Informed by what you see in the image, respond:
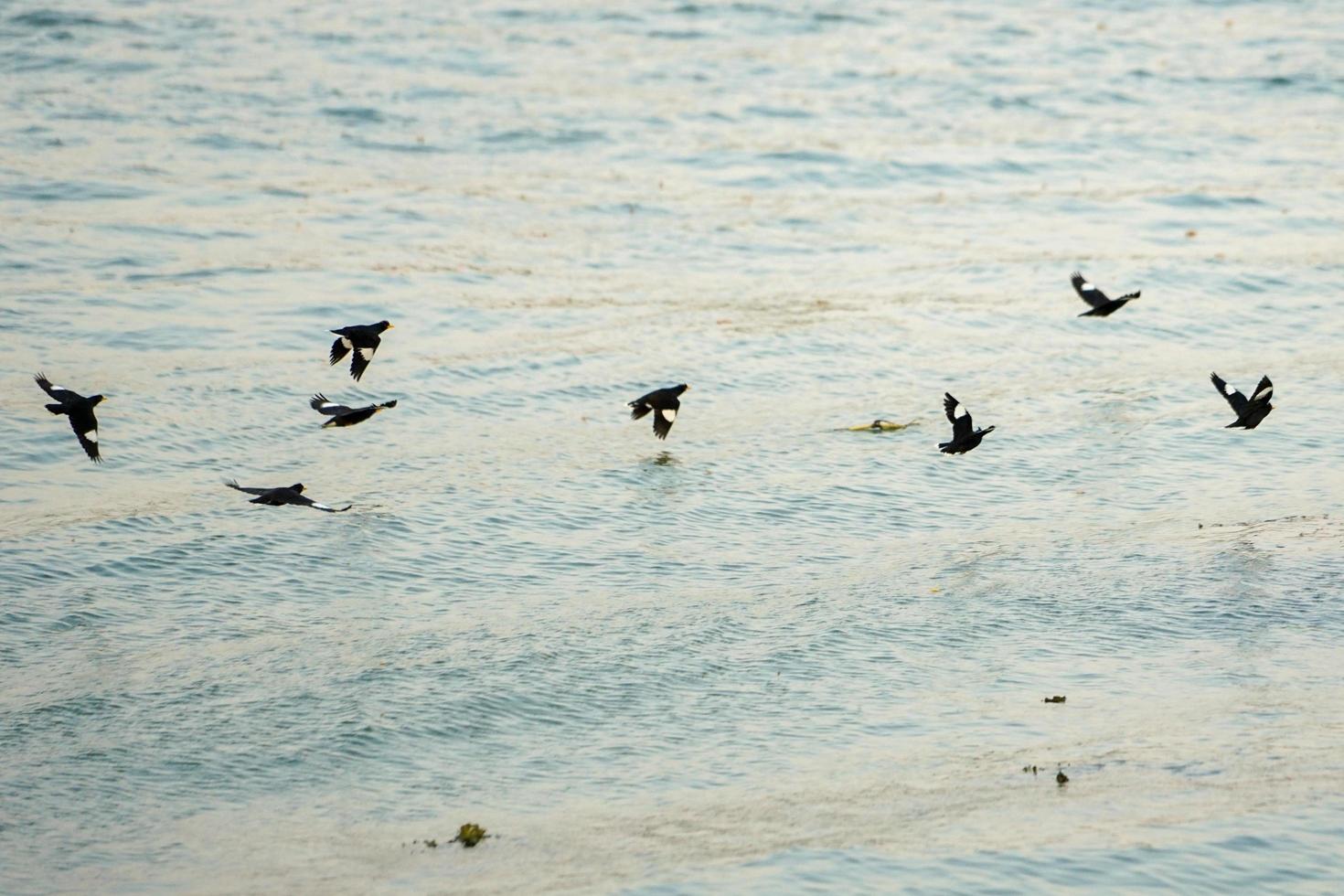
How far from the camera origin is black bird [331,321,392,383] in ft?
32.6

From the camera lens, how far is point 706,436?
1096 centimetres

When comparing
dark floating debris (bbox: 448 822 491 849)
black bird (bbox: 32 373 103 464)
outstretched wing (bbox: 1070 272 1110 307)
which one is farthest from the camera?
outstretched wing (bbox: 1070 272 1110 307)

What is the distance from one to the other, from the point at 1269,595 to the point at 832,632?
2.34 meters

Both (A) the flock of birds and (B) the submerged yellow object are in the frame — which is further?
(B) the submerged yellow object

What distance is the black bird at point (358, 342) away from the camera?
9.94 meters

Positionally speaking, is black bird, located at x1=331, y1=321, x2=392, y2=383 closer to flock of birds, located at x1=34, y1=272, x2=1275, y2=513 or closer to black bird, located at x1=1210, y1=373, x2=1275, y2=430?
flock of birds, located at x1=34, y1=272, x2=1275, y2=513

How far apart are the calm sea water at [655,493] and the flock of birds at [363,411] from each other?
25cm

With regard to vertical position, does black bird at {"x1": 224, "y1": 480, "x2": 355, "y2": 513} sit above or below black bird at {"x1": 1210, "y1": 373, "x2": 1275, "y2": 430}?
below

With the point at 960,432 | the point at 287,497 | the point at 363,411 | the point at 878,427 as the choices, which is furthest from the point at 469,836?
the point at 878,427

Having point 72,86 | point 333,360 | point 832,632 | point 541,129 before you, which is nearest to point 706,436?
point 333,360

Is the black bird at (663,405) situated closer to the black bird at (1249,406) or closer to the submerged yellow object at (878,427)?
the submerged yellow object at (878,427)

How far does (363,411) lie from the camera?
9.98 m

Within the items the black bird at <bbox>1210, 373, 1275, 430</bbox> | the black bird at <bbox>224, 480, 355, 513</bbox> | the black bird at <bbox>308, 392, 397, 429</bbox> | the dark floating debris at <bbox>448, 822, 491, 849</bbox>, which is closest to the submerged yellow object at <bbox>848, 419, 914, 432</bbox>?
the black bird at <bbox>1210, 373, 1275, 430</bbox>

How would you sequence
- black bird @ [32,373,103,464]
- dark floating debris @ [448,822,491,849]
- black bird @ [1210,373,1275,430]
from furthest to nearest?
black bird @ [1210,373,1275,430] → black bird @ [32,373,103,464] → dark floating debris @ [448,822,491,849]
